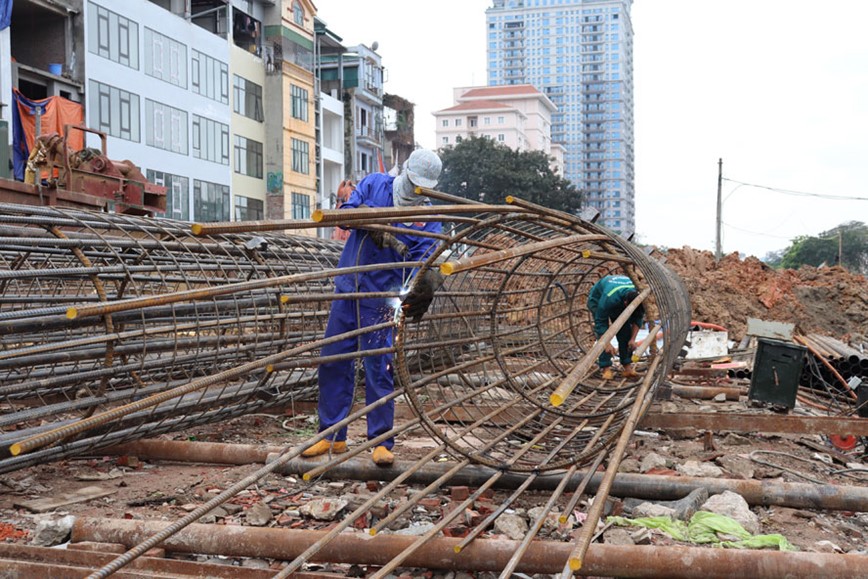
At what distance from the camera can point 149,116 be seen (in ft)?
80.3

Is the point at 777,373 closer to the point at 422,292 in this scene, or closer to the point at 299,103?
the point at 422,292

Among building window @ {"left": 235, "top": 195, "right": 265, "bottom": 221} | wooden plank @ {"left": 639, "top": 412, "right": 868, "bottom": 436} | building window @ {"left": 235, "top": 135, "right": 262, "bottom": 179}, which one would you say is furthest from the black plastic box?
building window @ {"left": 235, "top": 135, "right": 262, "bottom": 179}

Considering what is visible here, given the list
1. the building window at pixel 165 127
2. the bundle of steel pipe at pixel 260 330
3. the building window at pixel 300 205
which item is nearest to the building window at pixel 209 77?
the building window at pixel 165 127

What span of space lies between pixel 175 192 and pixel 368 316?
2263cm

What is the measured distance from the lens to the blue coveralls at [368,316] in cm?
467

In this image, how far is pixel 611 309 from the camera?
7.45 metres

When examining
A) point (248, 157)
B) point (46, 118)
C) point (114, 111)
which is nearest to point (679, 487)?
point (46, 118)

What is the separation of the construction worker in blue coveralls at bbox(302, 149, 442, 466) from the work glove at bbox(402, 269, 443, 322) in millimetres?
771

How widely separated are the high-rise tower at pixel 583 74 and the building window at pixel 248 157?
91.3 metres

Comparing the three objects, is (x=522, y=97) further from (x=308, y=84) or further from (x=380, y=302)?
(x=380, y=302)

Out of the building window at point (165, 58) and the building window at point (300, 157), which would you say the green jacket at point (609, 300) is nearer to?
the building window at point (165, 58)

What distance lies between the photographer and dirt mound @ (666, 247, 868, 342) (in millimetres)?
15328

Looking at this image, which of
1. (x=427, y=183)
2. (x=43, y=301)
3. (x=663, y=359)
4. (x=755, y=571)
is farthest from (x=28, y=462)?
(x=755, y=571)

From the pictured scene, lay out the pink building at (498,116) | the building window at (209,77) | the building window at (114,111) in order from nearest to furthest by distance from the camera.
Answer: the building window at (114,111) < the building window at (209,77) < the pink building at (498,116)
